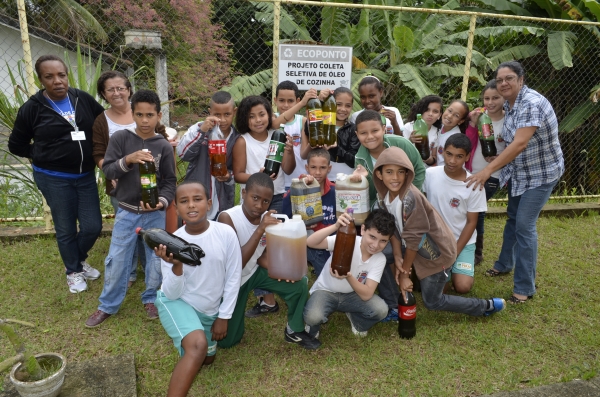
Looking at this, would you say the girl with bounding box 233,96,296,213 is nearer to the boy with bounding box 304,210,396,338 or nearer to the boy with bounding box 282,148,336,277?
the boy with bounding box 282,148,336,277

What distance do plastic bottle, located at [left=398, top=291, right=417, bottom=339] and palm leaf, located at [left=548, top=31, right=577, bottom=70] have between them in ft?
17.2

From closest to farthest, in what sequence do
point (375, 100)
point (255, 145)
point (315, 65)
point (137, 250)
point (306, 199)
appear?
1. point (306, 199)
2. point (255, 145)
3. point (375, 100)
4. point (137, 250)
5. point (315, 65)

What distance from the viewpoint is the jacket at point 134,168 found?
3.41 m

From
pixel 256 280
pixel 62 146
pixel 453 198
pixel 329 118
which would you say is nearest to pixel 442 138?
pixel 453 198

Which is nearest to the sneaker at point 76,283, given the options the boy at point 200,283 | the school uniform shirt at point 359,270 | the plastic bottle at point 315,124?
the boy at point 200,283

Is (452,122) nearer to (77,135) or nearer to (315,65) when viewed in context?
(315,65)

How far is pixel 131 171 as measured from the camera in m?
3.46

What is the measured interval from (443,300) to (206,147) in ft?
7.84

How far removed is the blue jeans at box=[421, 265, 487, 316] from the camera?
11.7ft

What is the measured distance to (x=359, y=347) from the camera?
342cm

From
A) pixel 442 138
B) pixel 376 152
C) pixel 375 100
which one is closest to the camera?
pixel 376 152

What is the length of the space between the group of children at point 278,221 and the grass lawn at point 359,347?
0.50 feet

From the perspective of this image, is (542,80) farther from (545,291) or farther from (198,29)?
(198,29)

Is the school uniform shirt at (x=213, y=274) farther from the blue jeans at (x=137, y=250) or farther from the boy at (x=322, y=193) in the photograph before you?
the blue jeans at (x=137, y=250)
